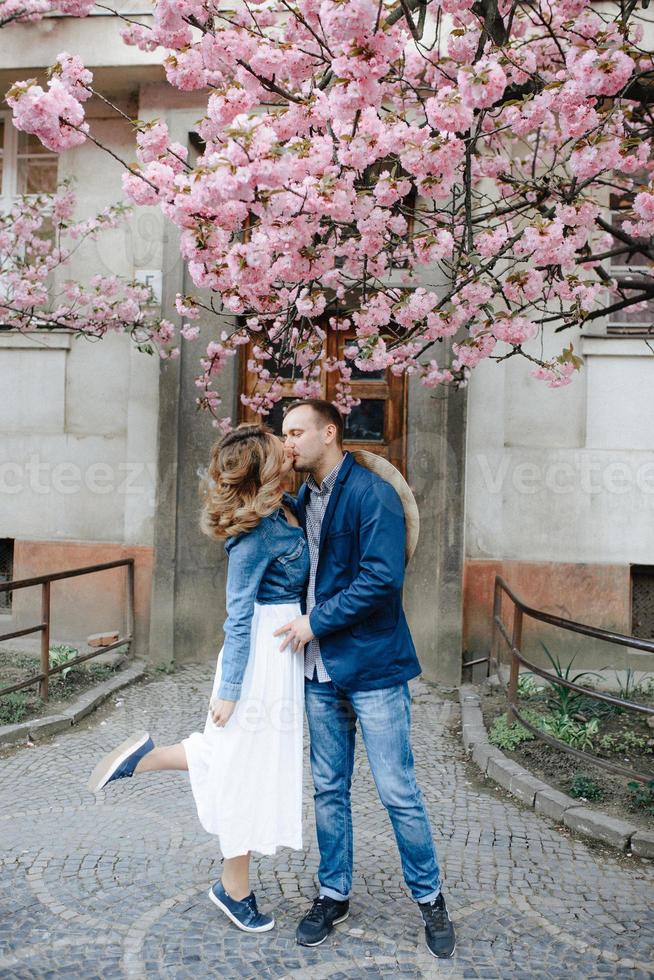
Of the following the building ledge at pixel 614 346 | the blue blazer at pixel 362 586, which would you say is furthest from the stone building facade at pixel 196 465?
the blue blazer at pixel 362 586

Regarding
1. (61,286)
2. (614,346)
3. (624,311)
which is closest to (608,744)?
(614,346)

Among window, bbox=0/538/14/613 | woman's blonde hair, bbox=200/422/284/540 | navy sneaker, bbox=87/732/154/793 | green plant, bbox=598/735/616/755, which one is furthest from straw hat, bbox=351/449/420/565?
window, bbox=0/538/14/613

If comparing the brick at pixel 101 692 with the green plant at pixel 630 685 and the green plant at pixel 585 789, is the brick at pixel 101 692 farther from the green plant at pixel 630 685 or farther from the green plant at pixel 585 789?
the green plant at pixel 630 685

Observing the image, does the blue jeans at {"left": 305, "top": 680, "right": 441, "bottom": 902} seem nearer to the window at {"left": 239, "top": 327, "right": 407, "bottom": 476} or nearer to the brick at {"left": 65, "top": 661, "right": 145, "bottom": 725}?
the brick at {"left": 65, "top": 661, "right": 145, "bottom": 725}

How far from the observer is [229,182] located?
3441 mm

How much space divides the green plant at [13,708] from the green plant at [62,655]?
0.61 meters

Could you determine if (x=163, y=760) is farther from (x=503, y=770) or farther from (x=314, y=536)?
(x=503, y=770)

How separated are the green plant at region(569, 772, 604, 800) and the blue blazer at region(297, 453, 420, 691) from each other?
1882mm

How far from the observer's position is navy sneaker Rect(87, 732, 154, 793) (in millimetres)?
3193

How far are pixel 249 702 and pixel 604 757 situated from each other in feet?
9.46

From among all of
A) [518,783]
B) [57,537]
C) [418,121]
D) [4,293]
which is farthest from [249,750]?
[4,293]

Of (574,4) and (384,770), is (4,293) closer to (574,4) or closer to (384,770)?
(574,4)

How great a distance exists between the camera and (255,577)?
10.4 ft

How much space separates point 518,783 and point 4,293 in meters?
6.44
